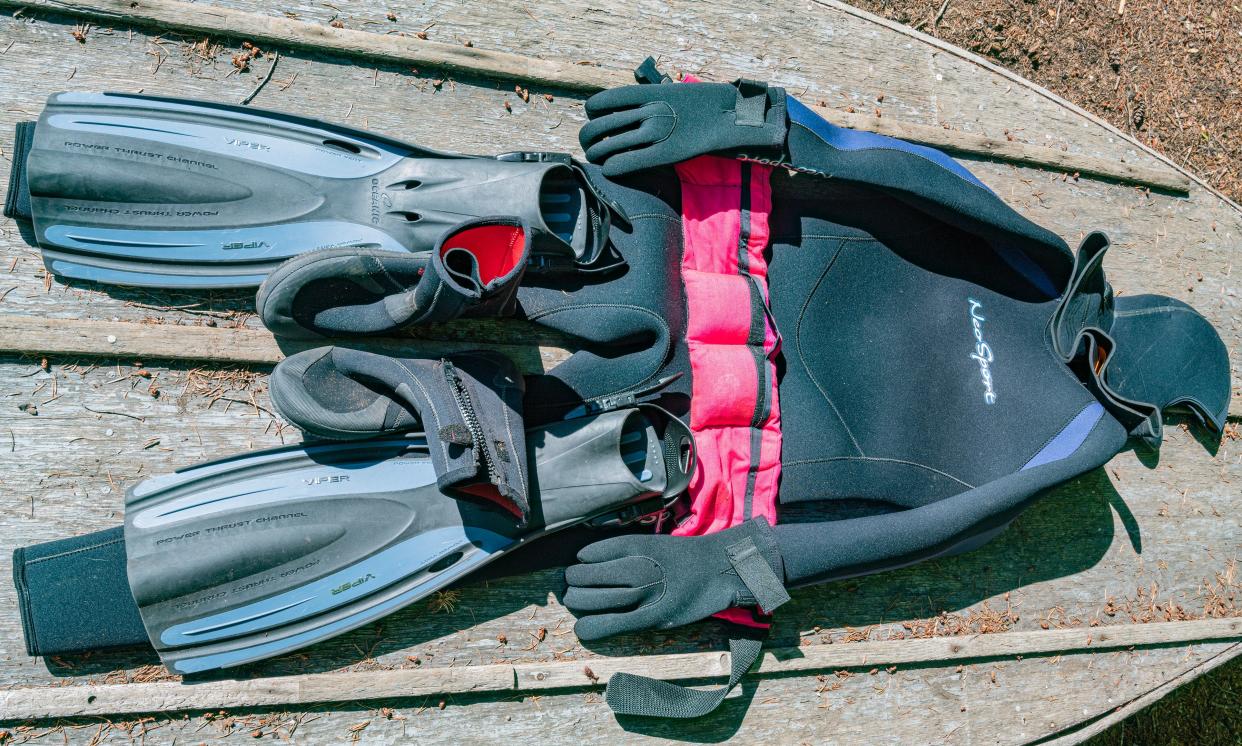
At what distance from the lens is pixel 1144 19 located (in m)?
3.53

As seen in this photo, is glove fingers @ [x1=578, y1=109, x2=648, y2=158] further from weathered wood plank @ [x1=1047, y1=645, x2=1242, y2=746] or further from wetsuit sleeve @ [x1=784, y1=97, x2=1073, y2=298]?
weathered wood plank @ [x1=1047, y1=645, x2=1242, y2=746]

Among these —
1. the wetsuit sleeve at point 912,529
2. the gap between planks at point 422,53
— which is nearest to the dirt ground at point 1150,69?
the gap between planks at point 422,53

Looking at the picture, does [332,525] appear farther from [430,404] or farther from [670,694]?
[670,694]

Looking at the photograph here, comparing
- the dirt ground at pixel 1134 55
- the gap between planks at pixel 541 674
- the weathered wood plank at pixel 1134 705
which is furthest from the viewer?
the dirt ground at pixel 1134 55

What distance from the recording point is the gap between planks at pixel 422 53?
7.84 ft

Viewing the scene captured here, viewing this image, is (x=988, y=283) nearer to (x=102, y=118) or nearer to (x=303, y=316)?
(x=303, y=316)

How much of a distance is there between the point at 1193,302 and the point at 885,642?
1.89 metres

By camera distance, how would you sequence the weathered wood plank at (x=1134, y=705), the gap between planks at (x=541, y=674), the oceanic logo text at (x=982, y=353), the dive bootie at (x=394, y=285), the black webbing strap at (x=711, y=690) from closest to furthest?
1. the dive bootie at (x=394, y=285)
2. the gap between planks at (x=541, y=674)
3. the black webbing strap at (x=711, y=690)
4. the oceanic logo text at (x=982, y=353)
5. the weathered wood plank at (x=1134, y=705)

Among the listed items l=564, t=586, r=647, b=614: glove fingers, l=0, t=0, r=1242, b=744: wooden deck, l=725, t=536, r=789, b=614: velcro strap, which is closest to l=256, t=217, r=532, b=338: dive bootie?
l=0, t=0, r=1242, b=744: wooden deck

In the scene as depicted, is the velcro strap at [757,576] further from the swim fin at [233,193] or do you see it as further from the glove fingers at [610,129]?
the glove fingers at [610,129]

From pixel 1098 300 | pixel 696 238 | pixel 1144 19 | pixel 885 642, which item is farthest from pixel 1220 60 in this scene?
pixel 885 642

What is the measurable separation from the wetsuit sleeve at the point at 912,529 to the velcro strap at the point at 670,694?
0.30 meters

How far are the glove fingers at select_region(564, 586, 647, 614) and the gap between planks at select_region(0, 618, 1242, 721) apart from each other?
213mm

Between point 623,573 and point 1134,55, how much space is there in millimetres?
3333
